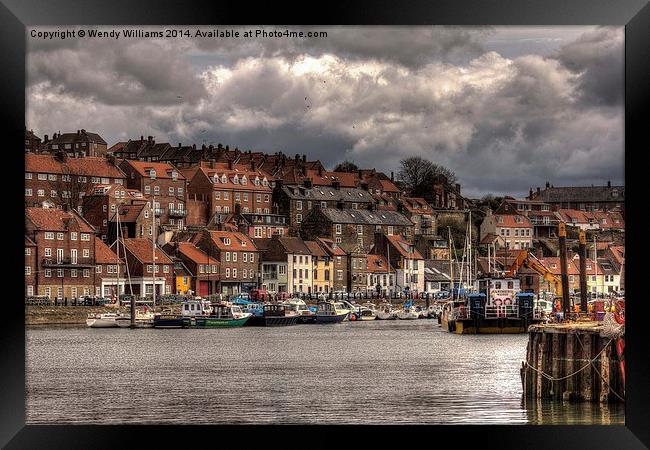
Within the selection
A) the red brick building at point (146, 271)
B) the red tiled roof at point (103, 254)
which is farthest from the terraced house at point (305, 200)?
the red tiled roof at point (103, 254)

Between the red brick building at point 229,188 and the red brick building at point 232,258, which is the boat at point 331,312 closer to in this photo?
the red brick building at point 232,258

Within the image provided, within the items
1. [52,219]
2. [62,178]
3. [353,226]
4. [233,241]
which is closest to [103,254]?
[52,219]

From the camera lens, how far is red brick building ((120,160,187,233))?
184 ft

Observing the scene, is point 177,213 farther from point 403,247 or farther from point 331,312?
point 403,247

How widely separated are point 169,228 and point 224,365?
30.3 m

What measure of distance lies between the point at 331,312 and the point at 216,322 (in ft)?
25.0

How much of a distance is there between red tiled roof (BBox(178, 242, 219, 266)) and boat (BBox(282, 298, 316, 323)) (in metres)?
5.27

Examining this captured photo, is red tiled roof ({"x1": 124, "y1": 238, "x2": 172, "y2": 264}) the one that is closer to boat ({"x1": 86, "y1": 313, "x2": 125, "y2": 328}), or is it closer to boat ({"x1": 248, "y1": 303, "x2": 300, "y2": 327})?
boat ({"x1": 248, "y1": 303, "x2": 300, "y2": 327})

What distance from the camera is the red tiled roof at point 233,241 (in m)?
53.7

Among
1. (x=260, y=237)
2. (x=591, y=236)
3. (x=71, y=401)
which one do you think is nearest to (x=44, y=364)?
(x=71, y=401)

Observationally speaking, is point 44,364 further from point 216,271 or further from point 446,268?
point 446,268

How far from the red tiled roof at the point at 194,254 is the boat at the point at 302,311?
527 centimetres

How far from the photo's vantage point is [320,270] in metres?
58.4

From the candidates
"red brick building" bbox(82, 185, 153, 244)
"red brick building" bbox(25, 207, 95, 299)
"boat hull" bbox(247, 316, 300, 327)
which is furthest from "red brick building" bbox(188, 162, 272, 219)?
"boat hull" bbox(247, 316, 300, 327)
